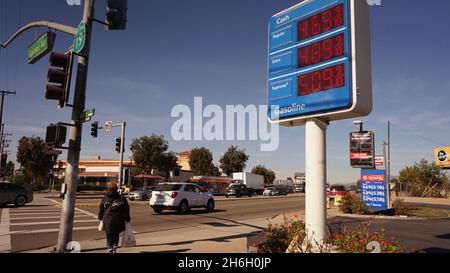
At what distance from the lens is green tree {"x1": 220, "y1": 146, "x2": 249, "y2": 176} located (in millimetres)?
87750

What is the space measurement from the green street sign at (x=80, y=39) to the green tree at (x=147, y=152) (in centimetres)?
5916

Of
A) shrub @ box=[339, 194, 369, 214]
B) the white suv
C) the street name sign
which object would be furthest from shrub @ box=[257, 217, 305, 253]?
shrub @ box=[339, 194, 369, 214]

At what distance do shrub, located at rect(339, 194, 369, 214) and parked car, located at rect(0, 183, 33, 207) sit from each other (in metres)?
19.9

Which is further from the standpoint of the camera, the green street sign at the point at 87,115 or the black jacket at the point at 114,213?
the green street sign at the point at 87,115

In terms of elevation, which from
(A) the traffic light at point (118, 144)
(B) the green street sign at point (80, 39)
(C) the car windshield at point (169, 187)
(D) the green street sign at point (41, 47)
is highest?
(D) the green street sign at point (41, 47)

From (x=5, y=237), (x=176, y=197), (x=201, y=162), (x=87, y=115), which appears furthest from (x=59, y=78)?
(x=201, y=162)

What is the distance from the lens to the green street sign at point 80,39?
888cm

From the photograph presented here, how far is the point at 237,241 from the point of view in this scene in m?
11.3

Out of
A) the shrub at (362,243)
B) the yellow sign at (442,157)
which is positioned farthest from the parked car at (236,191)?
the shrub at (362,243)

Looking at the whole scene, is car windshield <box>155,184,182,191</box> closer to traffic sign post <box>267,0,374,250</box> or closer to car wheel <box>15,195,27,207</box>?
car wheel <box>15,195,27,207</box>

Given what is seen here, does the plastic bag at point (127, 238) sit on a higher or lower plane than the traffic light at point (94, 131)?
lower

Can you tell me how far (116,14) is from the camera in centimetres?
887

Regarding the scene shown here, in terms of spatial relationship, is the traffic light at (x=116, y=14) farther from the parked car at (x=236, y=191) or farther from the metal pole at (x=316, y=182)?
the parked car at (x=236, y=191)

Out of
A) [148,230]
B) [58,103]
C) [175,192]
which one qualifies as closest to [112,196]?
[58,103]
